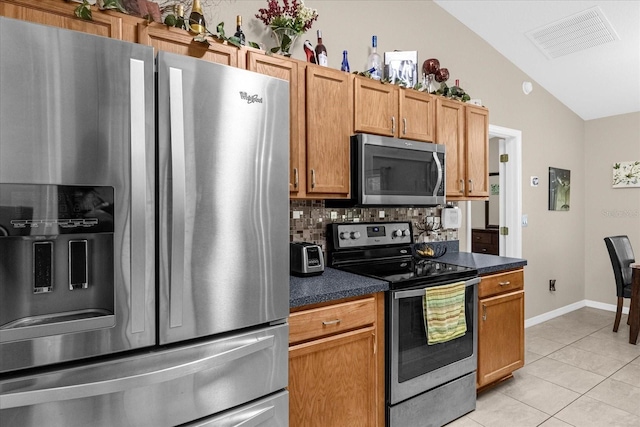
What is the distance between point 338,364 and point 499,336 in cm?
141

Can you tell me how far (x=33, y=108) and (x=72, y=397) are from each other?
0.82m

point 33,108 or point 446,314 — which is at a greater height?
point 33,108

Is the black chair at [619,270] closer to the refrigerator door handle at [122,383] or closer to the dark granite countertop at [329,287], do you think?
the dark granite countertop at [329,287]

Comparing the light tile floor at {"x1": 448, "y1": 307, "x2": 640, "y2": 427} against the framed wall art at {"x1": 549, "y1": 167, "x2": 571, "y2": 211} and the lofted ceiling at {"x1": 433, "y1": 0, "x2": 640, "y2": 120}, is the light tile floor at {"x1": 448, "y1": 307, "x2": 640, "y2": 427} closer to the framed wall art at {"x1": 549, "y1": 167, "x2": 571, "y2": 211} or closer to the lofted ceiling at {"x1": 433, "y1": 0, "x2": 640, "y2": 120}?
the framed wall art at {"x1": 549, "y1": 167, "x2": 571, "y2": 211}

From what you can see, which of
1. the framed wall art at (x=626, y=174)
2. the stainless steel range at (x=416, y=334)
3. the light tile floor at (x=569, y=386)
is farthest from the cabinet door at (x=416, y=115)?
the framed wall art at (x=626, y=174)

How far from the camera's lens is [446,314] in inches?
83.4

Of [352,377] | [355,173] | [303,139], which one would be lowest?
[352,377]

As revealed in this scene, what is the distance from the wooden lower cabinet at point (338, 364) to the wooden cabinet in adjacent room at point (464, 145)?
138 cm

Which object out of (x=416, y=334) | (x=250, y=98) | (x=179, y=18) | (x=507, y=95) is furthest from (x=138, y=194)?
(x=507, y=95)

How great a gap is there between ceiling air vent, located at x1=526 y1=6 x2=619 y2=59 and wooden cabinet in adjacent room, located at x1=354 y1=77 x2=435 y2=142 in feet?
5.16

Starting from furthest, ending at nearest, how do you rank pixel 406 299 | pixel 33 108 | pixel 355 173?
pixel 355 173
pixel 406 299
pixel 33 108

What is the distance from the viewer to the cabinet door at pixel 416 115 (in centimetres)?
252

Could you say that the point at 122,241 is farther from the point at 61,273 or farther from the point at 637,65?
the point at 637,65

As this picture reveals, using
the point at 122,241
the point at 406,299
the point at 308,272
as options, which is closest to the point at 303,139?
the point at 308,272
